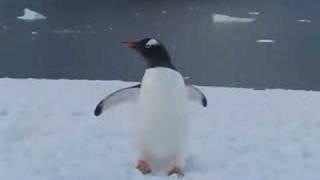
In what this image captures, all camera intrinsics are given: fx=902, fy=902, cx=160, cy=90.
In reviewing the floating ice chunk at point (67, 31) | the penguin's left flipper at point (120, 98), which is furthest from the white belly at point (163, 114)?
the floating ice chunk at point (67, 31)

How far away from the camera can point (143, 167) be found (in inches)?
204

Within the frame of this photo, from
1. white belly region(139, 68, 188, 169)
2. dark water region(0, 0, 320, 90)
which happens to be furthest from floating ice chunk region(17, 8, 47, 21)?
white belly region(139, 68, 188, 169)

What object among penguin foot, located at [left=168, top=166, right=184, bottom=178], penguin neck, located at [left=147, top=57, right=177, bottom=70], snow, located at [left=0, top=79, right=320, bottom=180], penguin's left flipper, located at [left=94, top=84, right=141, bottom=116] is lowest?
snow, located at [left=0, top=79, right=320, bottom=180]

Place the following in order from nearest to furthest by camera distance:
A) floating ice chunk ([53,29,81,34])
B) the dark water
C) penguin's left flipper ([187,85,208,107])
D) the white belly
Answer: the white belly, penguin's left flipper ([187,85,208,107]), the dark water, floating ice chunk ([53,29,81,34])

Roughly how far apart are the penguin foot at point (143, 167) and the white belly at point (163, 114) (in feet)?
0.22

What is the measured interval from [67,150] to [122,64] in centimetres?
595

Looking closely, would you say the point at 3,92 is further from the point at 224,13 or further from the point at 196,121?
the point at 224,13

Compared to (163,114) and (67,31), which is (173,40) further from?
(163,114)

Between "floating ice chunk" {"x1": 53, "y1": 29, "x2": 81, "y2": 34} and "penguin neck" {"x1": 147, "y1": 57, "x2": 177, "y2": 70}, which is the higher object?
"penguin neck" {"x1": 147, "y1": 57, "x2": 177, "y2": 70}

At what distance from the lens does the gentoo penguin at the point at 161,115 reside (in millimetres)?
5117

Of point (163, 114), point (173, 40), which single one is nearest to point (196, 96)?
point (163, 114)

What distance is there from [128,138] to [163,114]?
3.09 ft

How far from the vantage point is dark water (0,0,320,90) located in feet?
36.6

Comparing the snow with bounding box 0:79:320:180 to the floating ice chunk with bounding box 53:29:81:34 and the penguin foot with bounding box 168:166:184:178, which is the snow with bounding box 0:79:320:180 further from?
the floating ice chunk with bounding box 53:29:81:34
